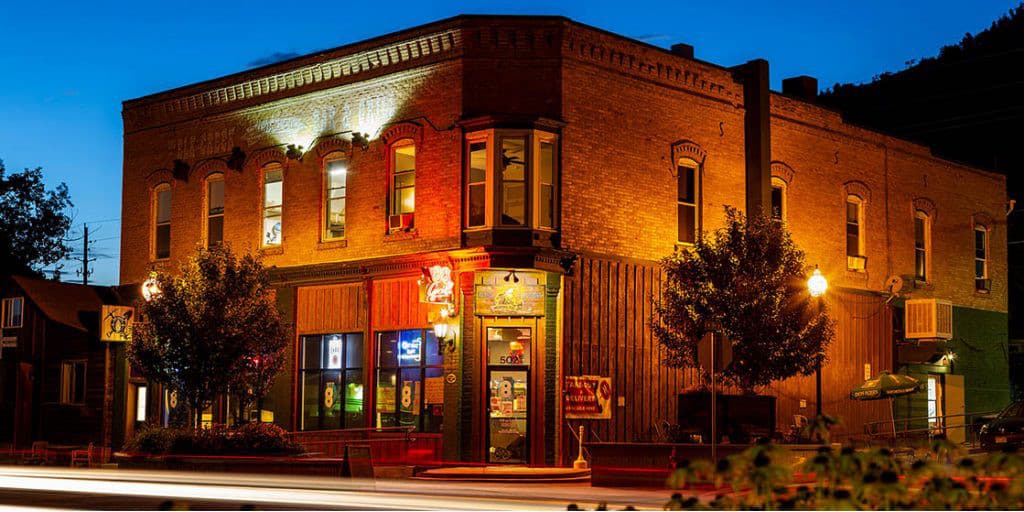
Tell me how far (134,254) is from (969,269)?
88.8ft

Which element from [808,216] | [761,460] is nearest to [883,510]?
[761,460]

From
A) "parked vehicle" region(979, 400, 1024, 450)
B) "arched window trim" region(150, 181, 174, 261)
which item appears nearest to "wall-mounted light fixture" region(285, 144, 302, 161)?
"arched window trim" region(150, 181, 174, 261)

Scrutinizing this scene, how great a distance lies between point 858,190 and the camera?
128ft

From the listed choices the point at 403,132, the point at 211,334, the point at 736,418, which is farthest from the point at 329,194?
the point at 736,418

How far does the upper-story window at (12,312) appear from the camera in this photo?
42656 millimetres

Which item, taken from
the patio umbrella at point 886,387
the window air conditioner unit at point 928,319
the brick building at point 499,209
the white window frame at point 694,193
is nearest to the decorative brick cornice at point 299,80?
the brick building at point 499,209

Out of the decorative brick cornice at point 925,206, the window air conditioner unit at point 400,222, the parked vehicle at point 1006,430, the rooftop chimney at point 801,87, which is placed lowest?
the parked vehicle at point 1006,430

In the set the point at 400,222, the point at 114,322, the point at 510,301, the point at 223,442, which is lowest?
the point at 223,442

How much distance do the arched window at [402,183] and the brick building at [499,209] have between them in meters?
0.05

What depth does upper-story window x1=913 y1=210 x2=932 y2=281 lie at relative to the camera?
41438 millimetres

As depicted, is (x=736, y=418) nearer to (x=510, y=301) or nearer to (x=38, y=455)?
(x=510, y=301)

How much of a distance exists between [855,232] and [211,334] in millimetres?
19577

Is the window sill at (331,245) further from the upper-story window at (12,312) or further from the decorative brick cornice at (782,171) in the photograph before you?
the upper-story window at (12,312)

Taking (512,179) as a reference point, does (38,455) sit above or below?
below
